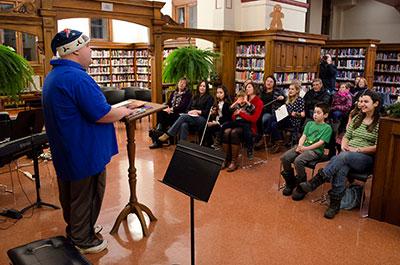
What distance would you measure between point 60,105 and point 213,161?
120cm

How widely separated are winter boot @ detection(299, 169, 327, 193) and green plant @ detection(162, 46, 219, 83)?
381 cm

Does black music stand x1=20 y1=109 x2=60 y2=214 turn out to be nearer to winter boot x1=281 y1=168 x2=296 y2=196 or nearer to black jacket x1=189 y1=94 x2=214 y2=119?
winter boot x1=281 y1=168 x2=296 y2=196

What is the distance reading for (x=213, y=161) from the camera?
2.28 m

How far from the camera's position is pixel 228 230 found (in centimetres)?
344

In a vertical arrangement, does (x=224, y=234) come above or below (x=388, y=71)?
below

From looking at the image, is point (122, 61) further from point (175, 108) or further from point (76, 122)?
point (76, 122)

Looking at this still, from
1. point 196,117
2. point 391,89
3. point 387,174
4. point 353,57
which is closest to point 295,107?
point 196,117

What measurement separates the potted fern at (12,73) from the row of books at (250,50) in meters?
4.94

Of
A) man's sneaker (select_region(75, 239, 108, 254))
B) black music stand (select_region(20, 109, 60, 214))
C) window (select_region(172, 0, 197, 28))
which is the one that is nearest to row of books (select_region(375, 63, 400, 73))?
window (select_region(172, 0, 197, 28))

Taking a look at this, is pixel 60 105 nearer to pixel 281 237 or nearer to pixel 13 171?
pixel 281 237

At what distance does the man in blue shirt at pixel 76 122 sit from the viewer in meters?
2.62

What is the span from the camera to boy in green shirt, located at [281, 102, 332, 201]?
13.7ft

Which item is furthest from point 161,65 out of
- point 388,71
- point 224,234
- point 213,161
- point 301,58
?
point 388,71

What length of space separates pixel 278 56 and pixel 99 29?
8256mm
